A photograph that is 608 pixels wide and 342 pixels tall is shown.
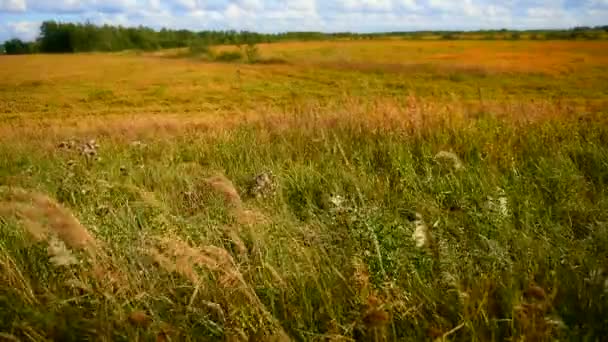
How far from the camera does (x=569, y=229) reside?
277cm

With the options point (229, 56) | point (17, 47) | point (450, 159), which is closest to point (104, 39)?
point (17, 47)

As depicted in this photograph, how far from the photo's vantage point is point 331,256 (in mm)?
2625

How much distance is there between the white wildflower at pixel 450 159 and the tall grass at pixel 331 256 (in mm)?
26

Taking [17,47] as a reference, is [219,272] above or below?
below

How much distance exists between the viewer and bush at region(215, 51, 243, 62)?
7991cm

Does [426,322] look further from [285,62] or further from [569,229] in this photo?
[285,62]

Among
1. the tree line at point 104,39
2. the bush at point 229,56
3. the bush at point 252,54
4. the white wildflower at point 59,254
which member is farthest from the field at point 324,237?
the tree line at point 104,39

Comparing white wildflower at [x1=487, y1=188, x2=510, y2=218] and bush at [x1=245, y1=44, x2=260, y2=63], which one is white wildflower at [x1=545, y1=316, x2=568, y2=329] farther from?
bush at [x1=245, y1=44, x2=260, y2=63]

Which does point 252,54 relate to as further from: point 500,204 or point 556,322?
point 556,322

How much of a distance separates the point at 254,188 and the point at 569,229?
2.19 meters

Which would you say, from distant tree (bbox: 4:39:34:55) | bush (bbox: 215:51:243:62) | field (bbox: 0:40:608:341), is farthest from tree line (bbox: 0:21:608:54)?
field (bbox: 0:40:608:341)

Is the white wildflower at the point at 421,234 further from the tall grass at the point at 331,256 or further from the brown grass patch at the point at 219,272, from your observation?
the brown grass patch at the point at 219,272

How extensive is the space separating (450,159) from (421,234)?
1747 mm

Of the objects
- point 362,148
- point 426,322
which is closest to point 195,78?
point 362,148
